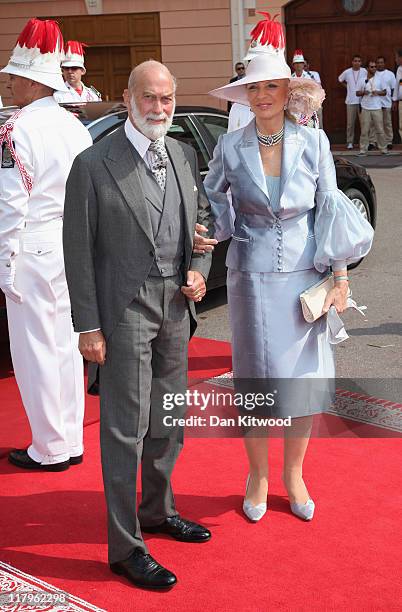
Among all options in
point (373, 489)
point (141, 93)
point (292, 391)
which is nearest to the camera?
point (141, 93)

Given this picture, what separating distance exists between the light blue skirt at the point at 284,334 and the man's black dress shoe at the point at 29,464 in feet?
4.08

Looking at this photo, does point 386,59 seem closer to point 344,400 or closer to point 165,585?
point 344,400

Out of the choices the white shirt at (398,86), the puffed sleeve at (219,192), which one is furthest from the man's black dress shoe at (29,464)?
the white shirt at (398,86)

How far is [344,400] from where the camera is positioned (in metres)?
5.93

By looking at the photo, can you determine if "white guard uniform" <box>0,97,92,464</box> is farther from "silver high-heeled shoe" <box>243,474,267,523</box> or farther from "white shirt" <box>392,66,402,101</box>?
"white shirt" <box>392,66,402,101</box>

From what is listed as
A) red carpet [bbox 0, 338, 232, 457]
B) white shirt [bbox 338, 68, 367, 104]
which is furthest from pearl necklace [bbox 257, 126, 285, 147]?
white shirt [bbox 338, 68, 367, 104]

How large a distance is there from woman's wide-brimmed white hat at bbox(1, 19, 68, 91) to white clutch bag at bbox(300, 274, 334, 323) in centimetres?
163

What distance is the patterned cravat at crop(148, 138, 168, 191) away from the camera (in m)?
3.87

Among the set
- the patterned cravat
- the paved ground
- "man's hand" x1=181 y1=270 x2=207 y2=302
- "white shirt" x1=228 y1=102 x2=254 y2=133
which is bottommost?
the paved ground

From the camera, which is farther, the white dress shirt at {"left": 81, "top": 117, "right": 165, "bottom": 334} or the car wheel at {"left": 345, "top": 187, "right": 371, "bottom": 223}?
the car wheel at {"left": 345, "top": 187, "right": 371, "bottom": 223}

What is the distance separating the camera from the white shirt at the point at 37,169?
4672mm

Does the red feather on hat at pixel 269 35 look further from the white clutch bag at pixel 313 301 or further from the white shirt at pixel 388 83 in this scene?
the white shirt at pixel 388 83

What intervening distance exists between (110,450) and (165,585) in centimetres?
55

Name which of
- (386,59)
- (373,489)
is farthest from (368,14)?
(373,489)
